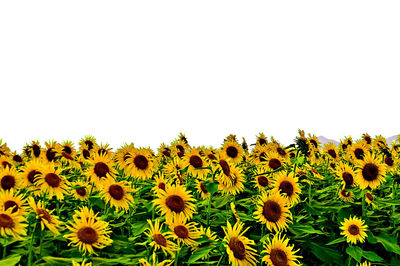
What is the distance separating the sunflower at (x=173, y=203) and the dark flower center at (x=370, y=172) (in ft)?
8.85

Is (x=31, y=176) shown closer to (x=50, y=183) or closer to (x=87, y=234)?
(x=50, y=183)

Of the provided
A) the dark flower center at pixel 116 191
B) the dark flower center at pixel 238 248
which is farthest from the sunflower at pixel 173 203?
the dark flower center at pixel 238 248

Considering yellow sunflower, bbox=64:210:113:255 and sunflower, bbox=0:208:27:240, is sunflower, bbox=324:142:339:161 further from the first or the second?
sunflower, bbox=0:208:27:240

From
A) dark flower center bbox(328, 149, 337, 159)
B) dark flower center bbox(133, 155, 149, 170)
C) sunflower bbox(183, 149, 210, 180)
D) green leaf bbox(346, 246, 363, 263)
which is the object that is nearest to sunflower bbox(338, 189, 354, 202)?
green leaf bbox(346, 246, 363, 263)

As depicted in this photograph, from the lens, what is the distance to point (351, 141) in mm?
8602

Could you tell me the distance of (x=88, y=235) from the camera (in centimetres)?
293

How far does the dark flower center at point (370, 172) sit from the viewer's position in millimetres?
4781

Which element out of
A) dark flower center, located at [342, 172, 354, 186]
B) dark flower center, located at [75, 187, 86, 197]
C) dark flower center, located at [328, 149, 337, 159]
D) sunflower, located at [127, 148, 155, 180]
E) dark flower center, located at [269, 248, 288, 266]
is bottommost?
dark flower center, located at [269, 248, 288, 266]

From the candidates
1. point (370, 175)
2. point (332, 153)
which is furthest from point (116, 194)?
point (332, 153)

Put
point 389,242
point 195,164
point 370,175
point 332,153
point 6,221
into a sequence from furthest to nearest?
1. point 332,153
2. point 370,175
3. point 195,164
4. point 389,242
5. point 6,221

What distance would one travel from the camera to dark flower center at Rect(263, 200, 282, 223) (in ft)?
11.9

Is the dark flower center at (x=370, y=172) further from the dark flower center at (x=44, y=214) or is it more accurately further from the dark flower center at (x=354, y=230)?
the dark flower center at (x=44, y=214)

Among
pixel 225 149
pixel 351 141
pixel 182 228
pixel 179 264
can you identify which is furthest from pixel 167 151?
pixel 351 141

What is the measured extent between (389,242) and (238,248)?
254cm
